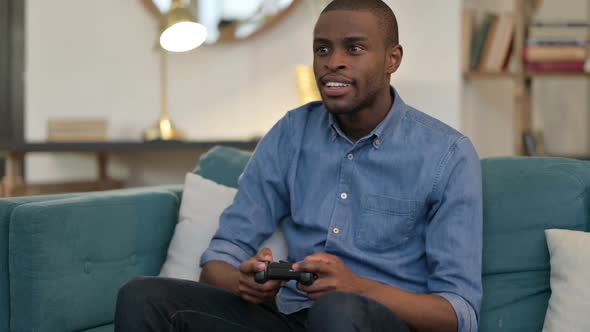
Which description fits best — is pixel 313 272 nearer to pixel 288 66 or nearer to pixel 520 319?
pixel 520 319

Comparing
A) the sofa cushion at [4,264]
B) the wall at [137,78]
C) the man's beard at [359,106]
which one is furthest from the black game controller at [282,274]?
the wall at [137,78]

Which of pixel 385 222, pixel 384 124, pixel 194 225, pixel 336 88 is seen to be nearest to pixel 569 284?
pixel 385 222

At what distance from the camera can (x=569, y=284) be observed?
161cm

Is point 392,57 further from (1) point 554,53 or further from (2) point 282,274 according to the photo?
(1) point 554,53

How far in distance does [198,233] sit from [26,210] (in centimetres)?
41

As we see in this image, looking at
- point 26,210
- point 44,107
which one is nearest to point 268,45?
point 44,107

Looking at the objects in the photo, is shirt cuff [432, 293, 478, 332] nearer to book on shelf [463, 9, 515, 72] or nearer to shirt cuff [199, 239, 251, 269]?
shirt cuff [199, 239, 251, 269]

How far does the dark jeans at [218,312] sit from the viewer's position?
1.34 m

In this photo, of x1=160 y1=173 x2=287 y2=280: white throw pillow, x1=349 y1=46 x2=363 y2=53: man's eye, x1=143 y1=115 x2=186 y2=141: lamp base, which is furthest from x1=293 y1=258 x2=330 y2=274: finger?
x1=143 y1=115 x2=186 y2=141: lamp base

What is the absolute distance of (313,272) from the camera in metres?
1.45

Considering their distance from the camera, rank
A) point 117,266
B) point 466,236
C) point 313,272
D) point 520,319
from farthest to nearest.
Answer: point 117,266, point 520,319, point 466,236, point 313,272

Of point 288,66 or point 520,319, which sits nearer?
point 520,319

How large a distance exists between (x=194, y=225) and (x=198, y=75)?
202 centimetres

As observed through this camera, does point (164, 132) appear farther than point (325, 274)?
Yes
